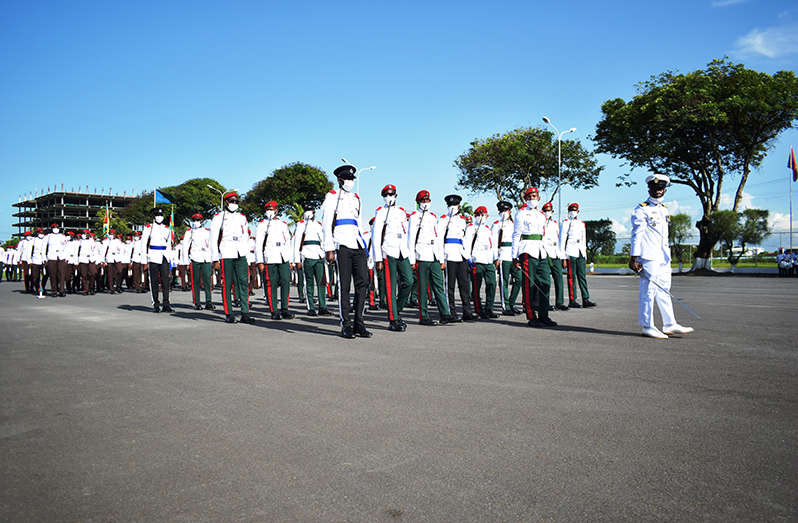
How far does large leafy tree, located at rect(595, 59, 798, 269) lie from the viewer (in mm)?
30703

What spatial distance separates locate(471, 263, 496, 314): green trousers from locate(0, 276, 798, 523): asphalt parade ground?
3700 mm

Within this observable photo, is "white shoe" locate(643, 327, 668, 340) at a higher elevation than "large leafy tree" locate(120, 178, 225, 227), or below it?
below

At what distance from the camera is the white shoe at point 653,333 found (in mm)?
7383

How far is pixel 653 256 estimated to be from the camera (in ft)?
25.8

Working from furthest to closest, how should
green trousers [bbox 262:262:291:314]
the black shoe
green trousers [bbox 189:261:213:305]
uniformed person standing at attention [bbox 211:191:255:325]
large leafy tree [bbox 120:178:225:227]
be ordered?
large leafy tree [bbox 120:178:225:227] → green trousers [bbox 189:261:213:305] → green trousers [bbox 262:262:291:314] → uniformed person standing at attention [bbox 211:191:255:325] → the black shoe

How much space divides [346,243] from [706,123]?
3154cm

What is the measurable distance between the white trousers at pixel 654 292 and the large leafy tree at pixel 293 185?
55.7 m

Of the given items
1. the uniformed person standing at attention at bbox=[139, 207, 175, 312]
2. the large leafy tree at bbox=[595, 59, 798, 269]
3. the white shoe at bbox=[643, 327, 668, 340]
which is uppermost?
the large leafy tree at bbox=[595, 59, 798, 269]

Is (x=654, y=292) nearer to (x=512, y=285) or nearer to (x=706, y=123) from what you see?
(x=512, y=285)

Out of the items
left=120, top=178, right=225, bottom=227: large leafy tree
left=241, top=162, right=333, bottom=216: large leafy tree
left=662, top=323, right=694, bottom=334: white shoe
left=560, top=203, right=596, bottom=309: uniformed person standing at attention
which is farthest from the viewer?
left=120, top=178, right=225, bottom=227: large leafy tree

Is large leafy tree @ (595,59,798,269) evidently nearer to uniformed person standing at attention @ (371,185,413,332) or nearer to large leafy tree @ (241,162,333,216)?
uniformed person standing at attention @ (371,185,413,332)

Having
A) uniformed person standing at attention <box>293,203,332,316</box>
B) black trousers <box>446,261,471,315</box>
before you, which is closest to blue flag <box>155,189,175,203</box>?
uniformed person standing at attention <box>293,203,332,316</box>

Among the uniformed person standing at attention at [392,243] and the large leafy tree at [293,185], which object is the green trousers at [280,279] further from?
the large leafy tree at [293,185]

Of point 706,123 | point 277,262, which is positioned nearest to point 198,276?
point 277,262
